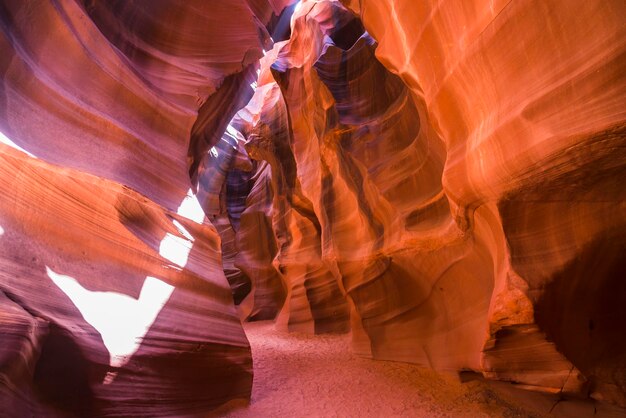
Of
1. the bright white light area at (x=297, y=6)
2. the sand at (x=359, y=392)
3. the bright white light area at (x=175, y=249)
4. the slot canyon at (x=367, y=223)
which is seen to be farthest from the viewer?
the bright white light area at (x=297, y=6)

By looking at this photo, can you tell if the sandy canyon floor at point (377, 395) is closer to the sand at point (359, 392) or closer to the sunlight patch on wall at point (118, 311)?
the sand at point (359, 392)

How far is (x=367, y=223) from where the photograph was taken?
691cm

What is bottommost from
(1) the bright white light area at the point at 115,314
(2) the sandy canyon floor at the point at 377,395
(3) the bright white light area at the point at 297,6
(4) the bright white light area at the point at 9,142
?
(2) the sandy canyon floor at the point at 377,395

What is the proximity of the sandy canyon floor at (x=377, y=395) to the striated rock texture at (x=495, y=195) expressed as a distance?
28cm

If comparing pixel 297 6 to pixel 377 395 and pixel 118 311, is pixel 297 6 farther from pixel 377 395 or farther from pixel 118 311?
pixel 377 395

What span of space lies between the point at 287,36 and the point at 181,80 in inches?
265

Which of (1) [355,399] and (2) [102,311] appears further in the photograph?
(1) [355,399]

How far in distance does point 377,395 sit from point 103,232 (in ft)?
12.4

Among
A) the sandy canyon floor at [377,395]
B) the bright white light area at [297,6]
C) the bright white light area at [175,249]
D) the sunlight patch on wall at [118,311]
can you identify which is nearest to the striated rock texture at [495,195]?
the sandy canyon floor at [377,395]

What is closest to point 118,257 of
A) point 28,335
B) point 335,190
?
point 28,335

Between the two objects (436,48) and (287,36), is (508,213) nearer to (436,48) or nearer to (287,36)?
(436,48)

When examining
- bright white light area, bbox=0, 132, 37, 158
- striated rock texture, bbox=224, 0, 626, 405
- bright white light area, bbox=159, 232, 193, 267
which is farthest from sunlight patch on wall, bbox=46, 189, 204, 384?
striated rock texture, bbox=224, 0, 626, 405

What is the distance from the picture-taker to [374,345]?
6301 millimetres

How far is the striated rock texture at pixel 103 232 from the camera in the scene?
3047 millimetres
